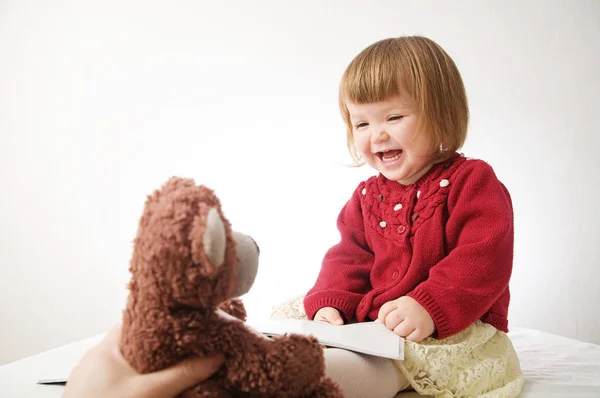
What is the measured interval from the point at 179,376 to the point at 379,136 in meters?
0.65

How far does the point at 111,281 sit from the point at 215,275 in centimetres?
182

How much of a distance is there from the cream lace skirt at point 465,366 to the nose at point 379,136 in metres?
0.38

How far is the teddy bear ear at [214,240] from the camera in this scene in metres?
0.60

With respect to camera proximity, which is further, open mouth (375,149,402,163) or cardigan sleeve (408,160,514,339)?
open mouth (375,149,402,163)

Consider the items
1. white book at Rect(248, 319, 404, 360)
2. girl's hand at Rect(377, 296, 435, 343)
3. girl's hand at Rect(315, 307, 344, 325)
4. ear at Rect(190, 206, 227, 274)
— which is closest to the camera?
ear at Rect(190, 206, 227, 274)

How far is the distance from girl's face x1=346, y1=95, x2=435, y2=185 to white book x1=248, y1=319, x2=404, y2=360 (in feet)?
1.03

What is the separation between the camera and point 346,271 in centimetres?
124

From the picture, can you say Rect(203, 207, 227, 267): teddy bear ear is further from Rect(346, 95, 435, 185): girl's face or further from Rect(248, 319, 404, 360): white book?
Rect(346, 95, 435, 185): girl's face

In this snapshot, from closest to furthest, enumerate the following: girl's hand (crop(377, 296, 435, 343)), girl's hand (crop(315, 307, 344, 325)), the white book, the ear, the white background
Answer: the ear, the white book, girl's hand (crop(377, 296, 435, 343)), girl's hand (crop(315, 307, 344, 325)), the white background

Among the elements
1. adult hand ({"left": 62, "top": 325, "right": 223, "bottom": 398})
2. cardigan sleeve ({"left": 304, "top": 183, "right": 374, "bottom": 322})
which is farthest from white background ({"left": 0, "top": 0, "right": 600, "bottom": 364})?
adult hand ({"left": 62, "top": 325, "right": 223, "bottom": 398})

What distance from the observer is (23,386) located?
979mm

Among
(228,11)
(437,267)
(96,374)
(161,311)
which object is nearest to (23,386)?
(96,374)

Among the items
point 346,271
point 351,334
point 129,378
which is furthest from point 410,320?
point 129,378

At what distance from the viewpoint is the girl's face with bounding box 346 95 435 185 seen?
114 centimetres
